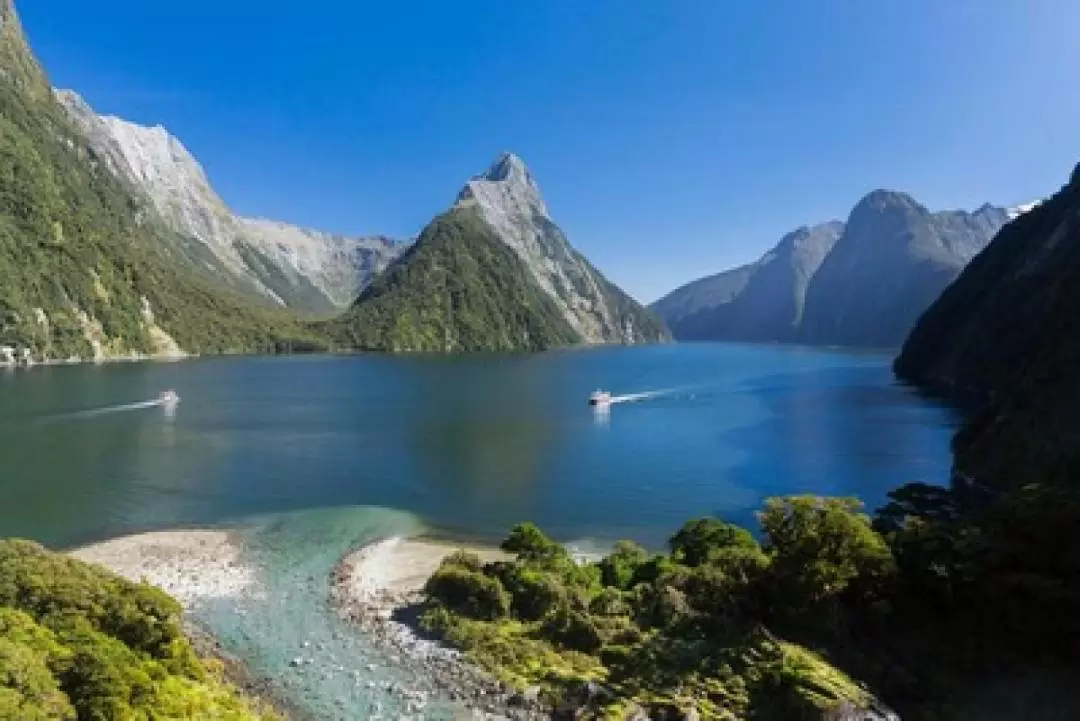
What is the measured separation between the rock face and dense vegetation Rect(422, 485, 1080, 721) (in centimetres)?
1786

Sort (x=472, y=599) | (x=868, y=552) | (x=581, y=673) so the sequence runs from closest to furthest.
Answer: (x=581, y=673), (x=868, y=552), (x=472, y=599)

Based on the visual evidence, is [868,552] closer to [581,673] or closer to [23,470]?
[581,673]

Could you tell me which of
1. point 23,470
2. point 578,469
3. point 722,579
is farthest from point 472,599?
point 23,470

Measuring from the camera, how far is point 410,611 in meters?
35.0

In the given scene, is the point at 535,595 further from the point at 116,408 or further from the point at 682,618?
the point at 116,408

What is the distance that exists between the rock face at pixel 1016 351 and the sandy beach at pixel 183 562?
47.6 metres

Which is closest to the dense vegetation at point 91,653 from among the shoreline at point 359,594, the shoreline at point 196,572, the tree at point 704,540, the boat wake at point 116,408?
the shoreline at point 196,572

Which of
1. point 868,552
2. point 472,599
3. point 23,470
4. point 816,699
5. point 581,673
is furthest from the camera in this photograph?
point 23,470

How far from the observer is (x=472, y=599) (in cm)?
3409

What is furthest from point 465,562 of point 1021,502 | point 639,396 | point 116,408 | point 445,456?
point 639,396

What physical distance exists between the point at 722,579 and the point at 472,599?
444 inches

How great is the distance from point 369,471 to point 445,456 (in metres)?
10.4

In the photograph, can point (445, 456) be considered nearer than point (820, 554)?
No

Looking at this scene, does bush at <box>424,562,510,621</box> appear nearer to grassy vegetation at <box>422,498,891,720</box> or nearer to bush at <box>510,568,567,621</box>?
grassy vegetation at <box>422,498,891,720</box>
